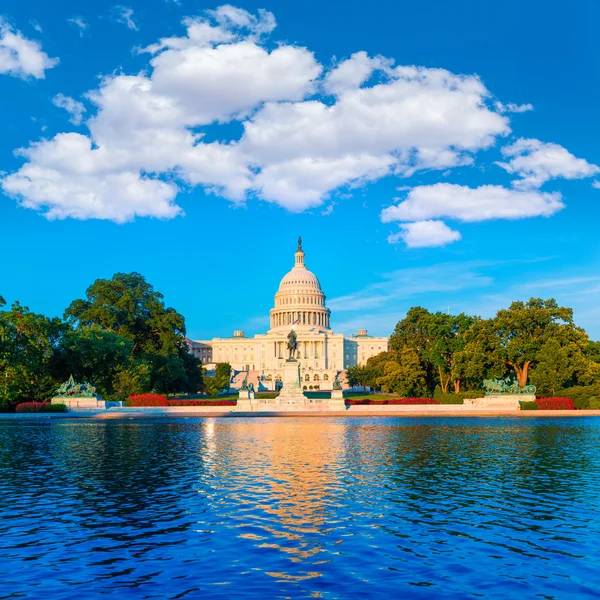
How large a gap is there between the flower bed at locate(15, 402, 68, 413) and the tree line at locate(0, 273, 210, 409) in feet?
4.13

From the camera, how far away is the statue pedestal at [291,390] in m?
61.6

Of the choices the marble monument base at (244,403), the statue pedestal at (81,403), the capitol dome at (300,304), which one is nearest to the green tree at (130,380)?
the statue pedestal at (81,403)

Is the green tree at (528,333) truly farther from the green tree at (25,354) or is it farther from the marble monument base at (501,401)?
the green tree at (25,354)

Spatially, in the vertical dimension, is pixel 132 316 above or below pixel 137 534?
above

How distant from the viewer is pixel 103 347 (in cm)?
6475

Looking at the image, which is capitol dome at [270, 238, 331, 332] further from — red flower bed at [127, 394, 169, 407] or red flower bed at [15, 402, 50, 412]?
red flower bed at [15, 402, 50, 412]

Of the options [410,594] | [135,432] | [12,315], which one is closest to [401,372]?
[12,315]

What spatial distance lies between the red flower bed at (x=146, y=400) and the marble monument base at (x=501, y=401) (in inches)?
990

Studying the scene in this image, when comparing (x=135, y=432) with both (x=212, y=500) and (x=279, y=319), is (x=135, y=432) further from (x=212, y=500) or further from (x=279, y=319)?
(x=279, y=319)

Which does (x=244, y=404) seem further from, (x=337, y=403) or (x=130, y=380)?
(x=130, y=380)

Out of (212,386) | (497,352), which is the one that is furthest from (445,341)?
(212,386)

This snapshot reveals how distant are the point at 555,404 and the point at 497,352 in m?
10.2

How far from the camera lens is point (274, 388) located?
140 metres

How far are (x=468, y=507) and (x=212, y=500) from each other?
5.37 m
